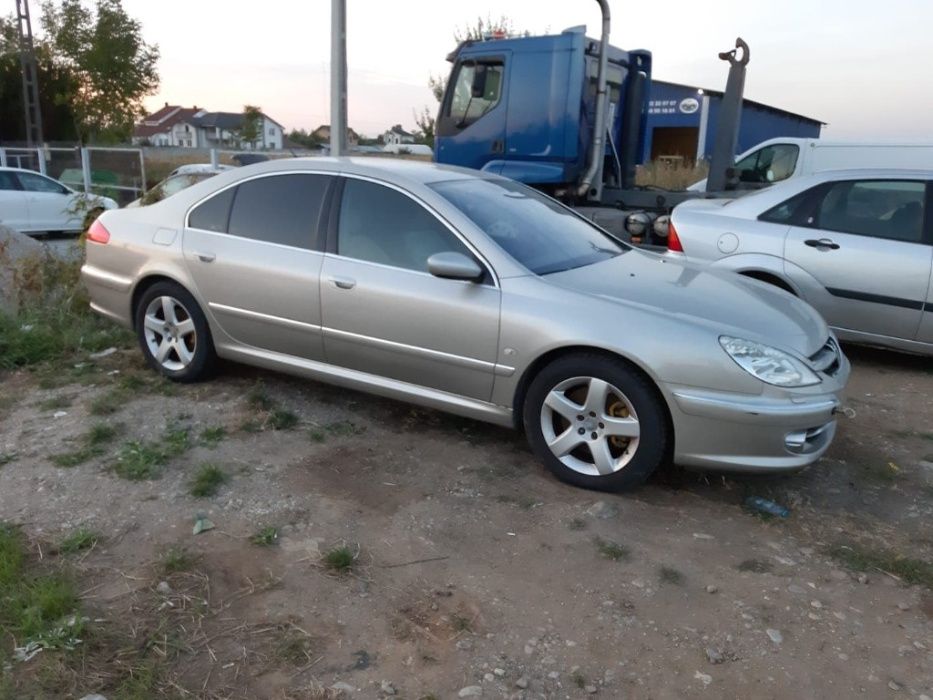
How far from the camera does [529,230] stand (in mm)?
4602

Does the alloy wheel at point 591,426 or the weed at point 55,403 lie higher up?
the alloy wheel at point 591,426

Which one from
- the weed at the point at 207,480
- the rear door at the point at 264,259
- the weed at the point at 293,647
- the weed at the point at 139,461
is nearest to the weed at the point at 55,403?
the weed at the point at 139,461

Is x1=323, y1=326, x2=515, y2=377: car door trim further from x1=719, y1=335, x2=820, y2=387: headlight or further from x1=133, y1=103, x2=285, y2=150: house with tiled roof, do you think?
x1=133, y1=103, x2=285, y2=150: house with tiled roof

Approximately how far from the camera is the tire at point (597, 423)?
12.3 ft

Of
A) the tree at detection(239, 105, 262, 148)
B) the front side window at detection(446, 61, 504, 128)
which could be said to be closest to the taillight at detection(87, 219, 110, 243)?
the front side window at detection(446, 61, 504, 128)

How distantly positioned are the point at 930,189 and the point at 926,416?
71.5 inches

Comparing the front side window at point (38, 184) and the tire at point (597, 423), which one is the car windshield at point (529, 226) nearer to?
the tire at point (597, 423)

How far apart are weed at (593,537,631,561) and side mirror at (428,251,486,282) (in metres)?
1.42

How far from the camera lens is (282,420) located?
473 cm

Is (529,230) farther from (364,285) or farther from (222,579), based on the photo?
(222,579)

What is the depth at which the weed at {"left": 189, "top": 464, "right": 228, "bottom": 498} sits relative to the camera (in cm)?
385

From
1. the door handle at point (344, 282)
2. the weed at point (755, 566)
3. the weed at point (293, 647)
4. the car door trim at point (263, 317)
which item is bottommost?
the weed at point (293, 647)

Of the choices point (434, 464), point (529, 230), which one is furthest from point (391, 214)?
point (434, 464)

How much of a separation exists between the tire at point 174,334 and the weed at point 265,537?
2.00 metres
